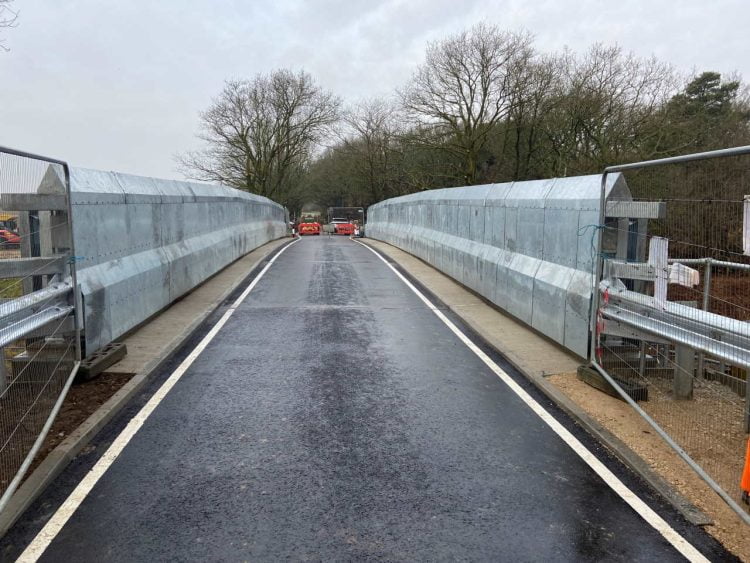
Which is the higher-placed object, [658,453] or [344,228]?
[344,228]

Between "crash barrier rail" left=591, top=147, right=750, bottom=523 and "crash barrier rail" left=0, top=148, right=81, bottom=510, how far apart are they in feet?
16.6

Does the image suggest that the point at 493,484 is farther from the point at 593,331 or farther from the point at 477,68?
the point at 477,68

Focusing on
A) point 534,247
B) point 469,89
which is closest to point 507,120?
point 469,89

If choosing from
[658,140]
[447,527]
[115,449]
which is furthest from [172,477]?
[658,140]

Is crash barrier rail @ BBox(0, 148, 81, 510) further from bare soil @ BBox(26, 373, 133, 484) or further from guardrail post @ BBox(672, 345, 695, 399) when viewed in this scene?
guardrail post @ BBox(672, 345, 695, 399)

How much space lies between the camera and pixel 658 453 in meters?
5.14

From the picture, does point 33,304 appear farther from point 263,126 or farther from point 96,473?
point 263,126

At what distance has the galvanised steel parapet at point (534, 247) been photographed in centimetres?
791

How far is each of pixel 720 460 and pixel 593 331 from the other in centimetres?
224

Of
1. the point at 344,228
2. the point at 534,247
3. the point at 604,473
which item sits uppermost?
the point at 534,247

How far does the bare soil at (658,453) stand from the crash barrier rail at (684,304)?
13cm

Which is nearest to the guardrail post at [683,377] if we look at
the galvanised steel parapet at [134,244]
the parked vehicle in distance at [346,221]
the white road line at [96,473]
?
the white road line at [96,473]

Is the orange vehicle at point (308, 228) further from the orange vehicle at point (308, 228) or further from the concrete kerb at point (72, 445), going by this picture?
the concrete kerb at point (72, 445)

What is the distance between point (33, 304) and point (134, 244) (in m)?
4.54
